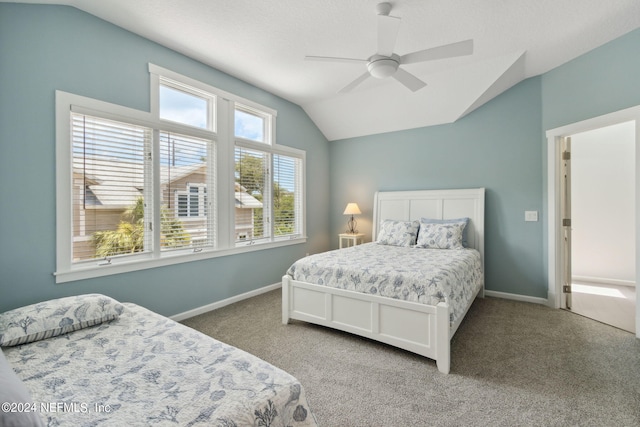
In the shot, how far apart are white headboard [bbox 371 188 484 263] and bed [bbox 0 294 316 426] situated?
359cm

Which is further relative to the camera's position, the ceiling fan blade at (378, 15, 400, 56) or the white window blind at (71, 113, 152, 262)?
the white window blind at (71, 113, 152, 262)

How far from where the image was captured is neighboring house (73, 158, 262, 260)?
2.46 metres

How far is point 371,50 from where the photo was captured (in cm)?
299

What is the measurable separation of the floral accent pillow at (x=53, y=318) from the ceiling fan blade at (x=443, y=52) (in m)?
2.74

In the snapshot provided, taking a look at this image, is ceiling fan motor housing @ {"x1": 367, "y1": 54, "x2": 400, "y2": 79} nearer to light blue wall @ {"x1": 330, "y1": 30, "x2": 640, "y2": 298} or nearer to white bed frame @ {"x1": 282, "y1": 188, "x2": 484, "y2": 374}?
white bed frame @ {"x1": 282, "y1": 188, "x2": 484, "y2": 374}

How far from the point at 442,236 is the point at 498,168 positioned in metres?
1.24

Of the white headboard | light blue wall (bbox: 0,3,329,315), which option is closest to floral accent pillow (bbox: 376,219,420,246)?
the white headboard

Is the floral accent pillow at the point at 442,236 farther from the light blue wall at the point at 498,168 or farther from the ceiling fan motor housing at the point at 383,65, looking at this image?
the ceiling fan motor housing at the point at 383,65

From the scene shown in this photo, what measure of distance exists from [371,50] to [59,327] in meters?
3.35

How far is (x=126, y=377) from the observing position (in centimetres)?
120

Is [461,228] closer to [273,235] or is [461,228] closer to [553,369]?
[553,369]

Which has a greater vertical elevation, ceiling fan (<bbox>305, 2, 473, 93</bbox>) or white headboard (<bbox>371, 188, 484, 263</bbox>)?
ceiling fan (<bbox>305, 2, 473, 93</bbox>)

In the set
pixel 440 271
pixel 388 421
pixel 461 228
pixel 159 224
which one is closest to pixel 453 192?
pixel 461 228

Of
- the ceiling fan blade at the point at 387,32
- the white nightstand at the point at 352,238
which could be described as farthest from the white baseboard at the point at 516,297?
the ceiling fan blade at the point at 387,32
